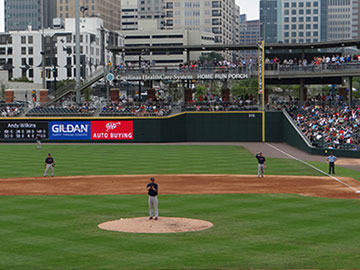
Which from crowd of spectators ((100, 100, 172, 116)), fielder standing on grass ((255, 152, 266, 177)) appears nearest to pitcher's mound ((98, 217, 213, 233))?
fielder standing on grass ((255, 152, 266, 177))

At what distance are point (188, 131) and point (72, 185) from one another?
3548cm

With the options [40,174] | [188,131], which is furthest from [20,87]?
[40,174]

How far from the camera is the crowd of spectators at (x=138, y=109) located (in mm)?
67312

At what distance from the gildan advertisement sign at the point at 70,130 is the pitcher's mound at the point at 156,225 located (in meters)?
45.8

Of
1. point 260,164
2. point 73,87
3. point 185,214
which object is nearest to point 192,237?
point 185,214

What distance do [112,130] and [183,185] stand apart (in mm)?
34856

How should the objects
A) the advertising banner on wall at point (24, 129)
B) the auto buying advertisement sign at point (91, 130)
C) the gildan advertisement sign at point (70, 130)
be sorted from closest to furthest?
the auto buying advertisement sign at point (91, 130)
the gildan advertisement sign at point (70, 130)
the advertising banner on wall at point (24, 129)

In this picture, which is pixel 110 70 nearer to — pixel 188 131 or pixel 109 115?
pixel 109 115

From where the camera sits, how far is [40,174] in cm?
3959

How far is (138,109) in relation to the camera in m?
68.9

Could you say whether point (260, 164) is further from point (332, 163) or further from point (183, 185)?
point (183, 185)

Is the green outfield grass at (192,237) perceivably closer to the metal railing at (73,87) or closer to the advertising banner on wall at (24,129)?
the advertising banner on wall at (24,129)

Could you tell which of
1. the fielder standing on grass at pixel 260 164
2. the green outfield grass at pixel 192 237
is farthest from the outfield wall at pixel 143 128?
the green outfield grass at pixel 192 237

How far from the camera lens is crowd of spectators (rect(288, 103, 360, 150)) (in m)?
50.6
